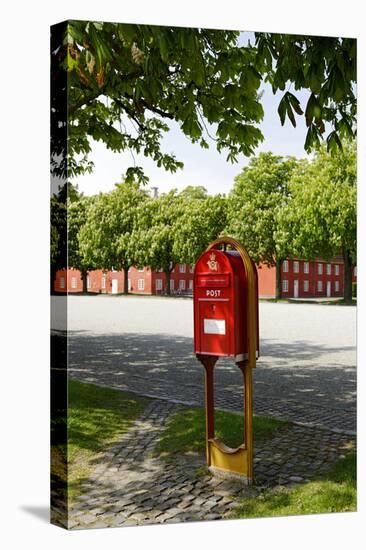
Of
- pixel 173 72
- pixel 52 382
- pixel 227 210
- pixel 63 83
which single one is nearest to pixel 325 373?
pixel 227 210

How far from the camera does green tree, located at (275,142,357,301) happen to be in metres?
7.12

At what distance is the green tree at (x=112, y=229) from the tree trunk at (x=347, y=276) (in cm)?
210

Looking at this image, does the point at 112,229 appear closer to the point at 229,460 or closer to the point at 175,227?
the point at 175,227

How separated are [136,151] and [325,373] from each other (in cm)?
277

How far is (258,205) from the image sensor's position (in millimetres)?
6801

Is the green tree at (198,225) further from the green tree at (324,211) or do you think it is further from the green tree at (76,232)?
the green tree at (76,232)

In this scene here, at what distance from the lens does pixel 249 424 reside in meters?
6.30

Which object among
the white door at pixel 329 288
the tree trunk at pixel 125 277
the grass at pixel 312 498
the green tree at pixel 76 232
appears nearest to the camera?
the green tree at pixel 76 232

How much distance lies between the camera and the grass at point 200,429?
647 cm

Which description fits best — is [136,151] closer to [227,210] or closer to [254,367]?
[227,210]

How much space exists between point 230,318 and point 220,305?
14 cm

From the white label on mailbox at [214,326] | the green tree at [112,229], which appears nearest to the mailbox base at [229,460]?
the white label on mailbox at [214,326]

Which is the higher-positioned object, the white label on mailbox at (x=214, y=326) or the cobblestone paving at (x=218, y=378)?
the white label on mailbox at (x=214, y=326)

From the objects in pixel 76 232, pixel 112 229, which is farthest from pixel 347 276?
pixel 76 232
